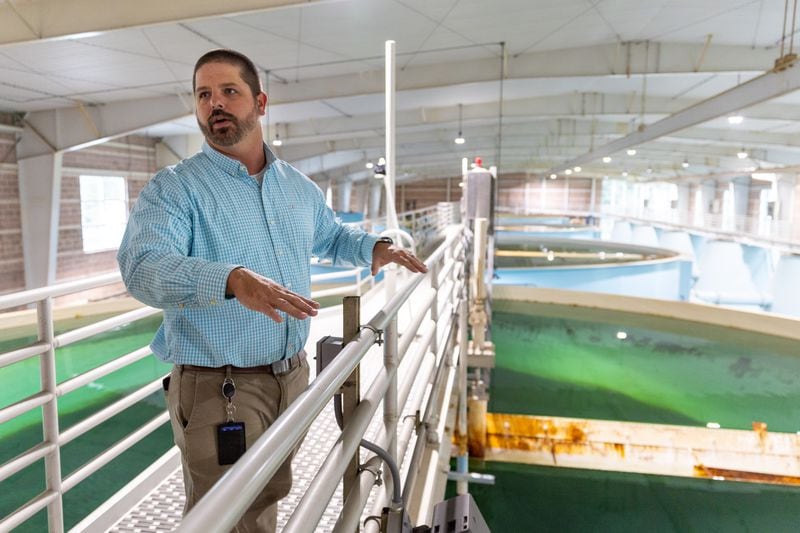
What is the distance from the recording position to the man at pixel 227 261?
44.6 inches

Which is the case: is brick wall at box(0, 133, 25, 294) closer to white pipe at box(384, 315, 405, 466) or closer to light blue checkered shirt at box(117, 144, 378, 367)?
light blue checkered shirt at box(117, 144, 378, 367)

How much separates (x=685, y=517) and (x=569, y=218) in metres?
26.2

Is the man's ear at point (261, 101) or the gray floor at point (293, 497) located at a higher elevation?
the man's ear at point (261, 101)

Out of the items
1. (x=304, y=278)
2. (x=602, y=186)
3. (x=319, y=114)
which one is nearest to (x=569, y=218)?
(x=602, y=186)

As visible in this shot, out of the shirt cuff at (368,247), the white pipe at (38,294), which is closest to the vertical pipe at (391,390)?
the shirt cuff at (368,247)

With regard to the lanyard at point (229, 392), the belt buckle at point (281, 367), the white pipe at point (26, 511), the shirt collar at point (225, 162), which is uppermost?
the shirt collar at point (225, 162)

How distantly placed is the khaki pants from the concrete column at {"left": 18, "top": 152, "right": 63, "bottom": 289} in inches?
381

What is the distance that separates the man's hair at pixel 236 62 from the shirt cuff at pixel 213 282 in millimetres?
489

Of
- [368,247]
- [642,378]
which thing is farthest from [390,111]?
[642,378]

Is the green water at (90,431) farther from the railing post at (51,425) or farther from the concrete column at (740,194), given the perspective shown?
the concrete column at (740,194)

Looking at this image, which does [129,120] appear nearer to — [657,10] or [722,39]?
[657,10]

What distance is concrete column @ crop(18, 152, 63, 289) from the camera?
9203mm

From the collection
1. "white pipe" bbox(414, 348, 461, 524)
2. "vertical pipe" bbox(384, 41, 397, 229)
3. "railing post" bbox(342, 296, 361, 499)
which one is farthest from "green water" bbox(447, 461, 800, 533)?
"railing post" bbox(342, 296, 361, 499)

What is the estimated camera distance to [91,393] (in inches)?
200
